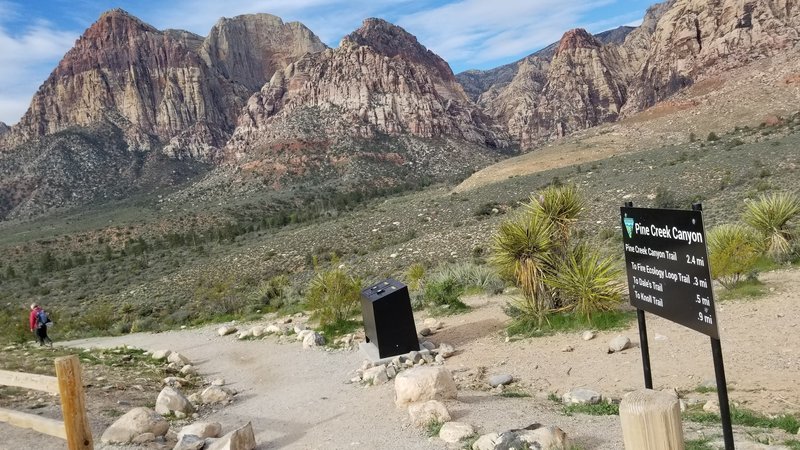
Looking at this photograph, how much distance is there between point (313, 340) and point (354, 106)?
105 metres

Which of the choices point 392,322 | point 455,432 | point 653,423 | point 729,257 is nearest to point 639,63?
point 729,257

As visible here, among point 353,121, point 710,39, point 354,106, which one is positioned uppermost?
point 354,106

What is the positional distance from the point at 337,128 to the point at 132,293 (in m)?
77.1

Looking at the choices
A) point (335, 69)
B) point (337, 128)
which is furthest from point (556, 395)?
point (335, 69)

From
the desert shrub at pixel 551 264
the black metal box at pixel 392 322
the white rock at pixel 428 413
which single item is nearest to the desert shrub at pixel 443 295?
the desert shrub at pixel 551 264

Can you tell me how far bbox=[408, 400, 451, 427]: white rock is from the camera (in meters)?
6.54

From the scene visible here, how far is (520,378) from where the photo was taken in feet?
28.3

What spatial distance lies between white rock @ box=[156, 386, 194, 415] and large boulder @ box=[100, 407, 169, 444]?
1035 mm

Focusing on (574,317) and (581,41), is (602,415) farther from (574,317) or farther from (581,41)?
(581,41)

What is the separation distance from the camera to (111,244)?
58969mm

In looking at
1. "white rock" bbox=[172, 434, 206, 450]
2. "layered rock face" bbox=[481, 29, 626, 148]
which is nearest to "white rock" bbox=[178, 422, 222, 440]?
"white rock" bbox=[172, 434, 206, 450]

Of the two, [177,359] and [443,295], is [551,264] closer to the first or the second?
[443,295]

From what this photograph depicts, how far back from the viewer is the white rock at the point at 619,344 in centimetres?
909

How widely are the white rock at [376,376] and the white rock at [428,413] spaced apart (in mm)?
2294
